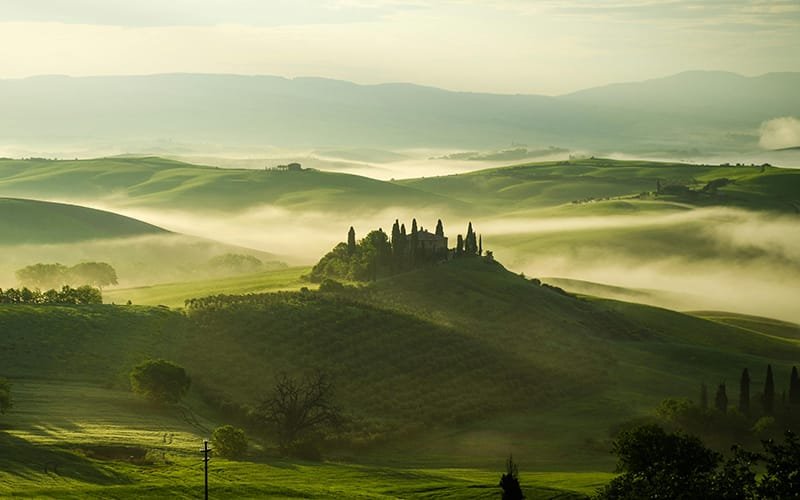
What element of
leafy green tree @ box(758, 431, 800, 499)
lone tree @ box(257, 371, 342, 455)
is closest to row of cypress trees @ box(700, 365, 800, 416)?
lone tree @ box(257, 371, 342, 455)

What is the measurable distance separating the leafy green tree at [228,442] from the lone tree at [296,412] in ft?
20.7

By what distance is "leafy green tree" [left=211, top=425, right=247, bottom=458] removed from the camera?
90875 mm

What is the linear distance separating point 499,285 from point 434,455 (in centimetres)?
7007

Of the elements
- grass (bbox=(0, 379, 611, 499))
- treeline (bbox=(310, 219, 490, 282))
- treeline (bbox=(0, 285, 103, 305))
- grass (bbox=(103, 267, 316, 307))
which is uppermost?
treeline (bbox=(310, 219, 490, 282))

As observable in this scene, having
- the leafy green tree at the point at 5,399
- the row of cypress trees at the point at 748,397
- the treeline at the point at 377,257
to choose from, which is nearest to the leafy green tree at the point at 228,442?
the leafy green tree at the point at 5,399

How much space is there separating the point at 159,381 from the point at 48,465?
28915 mm

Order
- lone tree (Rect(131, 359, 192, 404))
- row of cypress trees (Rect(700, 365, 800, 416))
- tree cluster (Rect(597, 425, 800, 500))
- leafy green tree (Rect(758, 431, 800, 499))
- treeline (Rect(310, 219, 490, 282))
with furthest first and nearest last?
treeline (Rect(310, 219, 490, 282)) → row of cypress trees (Rect(700, 365, 800, 416)) → lone tree (Rect(131, 359, 192, 404)) → tree cluster (Rect(597, 425, 800, 500)) → leafy green tree (Rect(758, 431, 800, 499))

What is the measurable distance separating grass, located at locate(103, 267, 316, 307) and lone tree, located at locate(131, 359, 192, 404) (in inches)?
1687

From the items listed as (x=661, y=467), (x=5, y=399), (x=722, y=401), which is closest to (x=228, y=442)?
(x=5, y=399)

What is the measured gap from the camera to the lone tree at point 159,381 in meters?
107

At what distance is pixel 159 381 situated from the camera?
106875 millimetres

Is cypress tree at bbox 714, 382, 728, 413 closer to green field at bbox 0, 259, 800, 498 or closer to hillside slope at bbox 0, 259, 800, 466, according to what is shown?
green field at bbox 0, 259, 800, 498

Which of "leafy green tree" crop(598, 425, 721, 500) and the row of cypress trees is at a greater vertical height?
the row of cypress trees

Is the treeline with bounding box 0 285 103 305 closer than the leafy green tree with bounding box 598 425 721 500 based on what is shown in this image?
No
